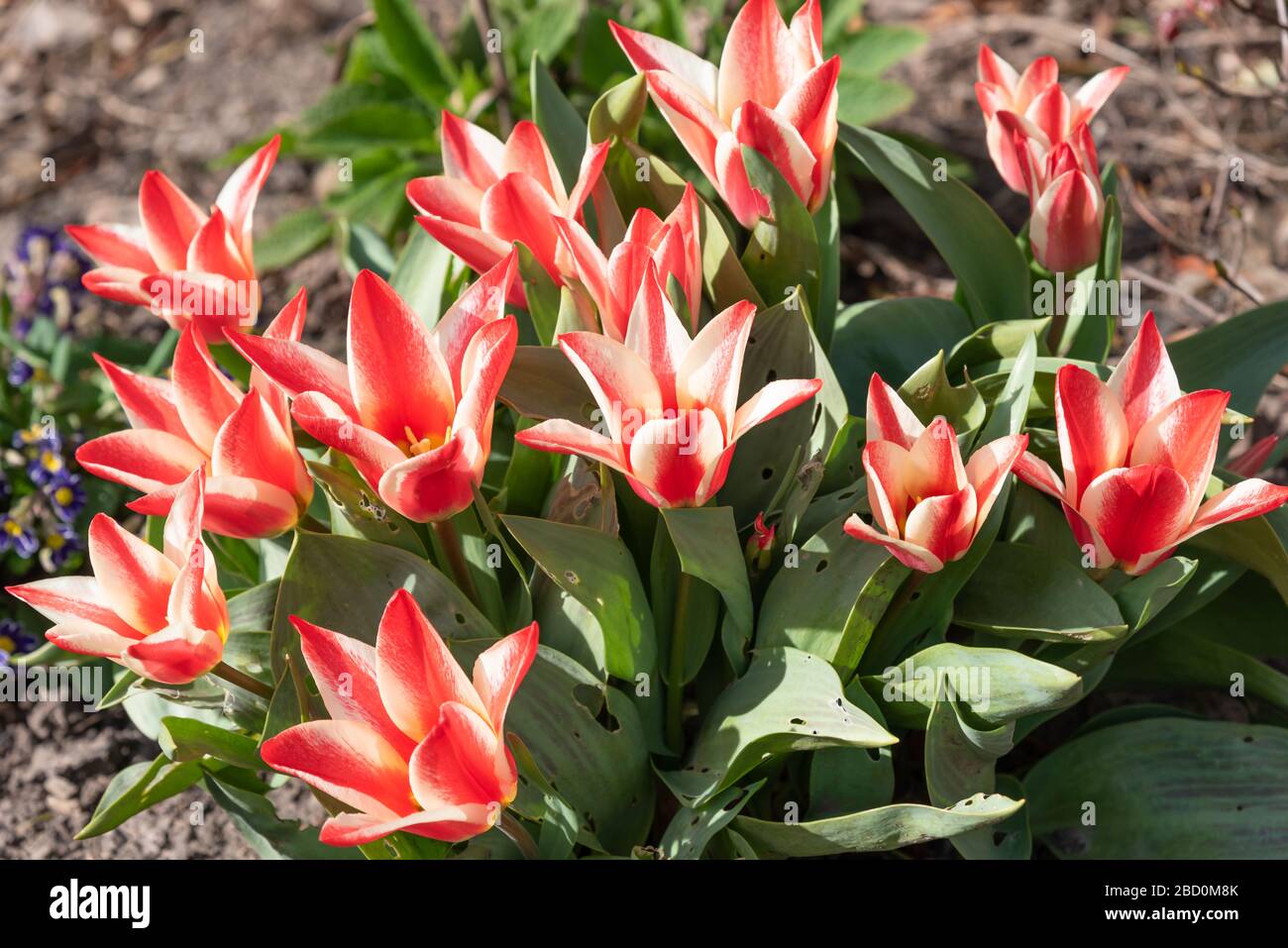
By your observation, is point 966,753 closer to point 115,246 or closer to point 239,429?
point 239,429

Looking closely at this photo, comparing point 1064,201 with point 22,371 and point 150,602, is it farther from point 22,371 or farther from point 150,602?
point 22,371

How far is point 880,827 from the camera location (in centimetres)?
132

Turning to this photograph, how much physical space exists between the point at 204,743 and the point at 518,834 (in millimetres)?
410

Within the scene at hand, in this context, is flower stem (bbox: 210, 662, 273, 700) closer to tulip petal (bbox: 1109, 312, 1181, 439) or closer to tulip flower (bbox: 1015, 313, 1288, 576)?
tulip flower (bbox: 1015, 313, 1288, 576)

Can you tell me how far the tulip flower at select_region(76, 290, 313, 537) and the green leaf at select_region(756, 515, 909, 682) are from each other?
562 mm

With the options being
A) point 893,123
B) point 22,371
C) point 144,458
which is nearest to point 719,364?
point 144,458

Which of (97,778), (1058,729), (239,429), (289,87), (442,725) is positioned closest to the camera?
(442,725)

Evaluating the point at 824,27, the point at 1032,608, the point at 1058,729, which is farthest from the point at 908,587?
the point at 824,27

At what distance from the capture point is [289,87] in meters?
3.38

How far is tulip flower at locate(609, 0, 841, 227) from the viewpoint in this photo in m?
1.44

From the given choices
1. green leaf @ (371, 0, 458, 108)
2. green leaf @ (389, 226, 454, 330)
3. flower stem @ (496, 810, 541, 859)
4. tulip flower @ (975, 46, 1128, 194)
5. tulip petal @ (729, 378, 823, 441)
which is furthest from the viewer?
green leaf @ (371, 0, 458, 108)

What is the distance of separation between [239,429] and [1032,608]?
0.90 metres

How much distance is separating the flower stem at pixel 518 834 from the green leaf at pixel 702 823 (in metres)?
0.15

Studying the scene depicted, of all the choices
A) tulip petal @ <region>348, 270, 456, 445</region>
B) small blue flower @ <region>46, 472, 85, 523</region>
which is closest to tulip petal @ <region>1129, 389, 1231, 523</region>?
tulip petal @ <region>348, 270, 456, 445</region>
